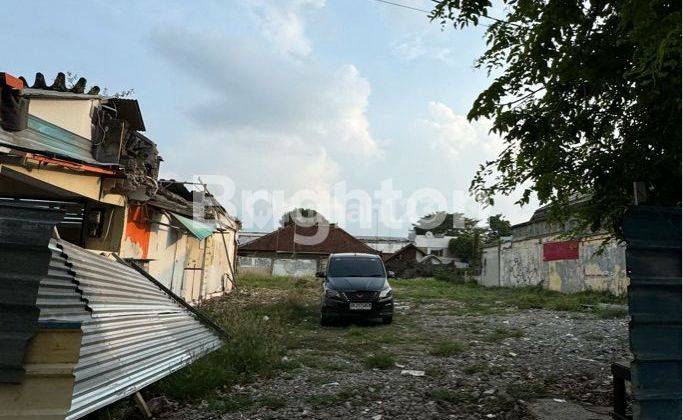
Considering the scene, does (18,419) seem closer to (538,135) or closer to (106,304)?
(106,304)

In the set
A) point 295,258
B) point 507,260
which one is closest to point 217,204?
Answer: point 507,260

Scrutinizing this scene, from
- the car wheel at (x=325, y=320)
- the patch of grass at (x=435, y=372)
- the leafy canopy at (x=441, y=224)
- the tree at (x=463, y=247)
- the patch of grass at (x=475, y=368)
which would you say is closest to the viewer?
the patch of grass at (x=435, y=372)

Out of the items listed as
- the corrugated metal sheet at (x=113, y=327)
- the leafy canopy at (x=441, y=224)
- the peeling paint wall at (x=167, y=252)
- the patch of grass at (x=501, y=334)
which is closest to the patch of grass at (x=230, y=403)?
the corrugated metal sheet at (x=113, y=327)

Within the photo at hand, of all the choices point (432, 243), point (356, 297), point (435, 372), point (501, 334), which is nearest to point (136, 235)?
point (356, 297)

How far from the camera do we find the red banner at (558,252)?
20.1 meters

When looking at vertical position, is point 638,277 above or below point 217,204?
below

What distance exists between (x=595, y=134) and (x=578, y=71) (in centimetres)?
68

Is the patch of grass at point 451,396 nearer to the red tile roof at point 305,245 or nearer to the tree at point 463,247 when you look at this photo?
the red tile roof at point 305,245

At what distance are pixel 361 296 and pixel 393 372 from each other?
4.08 metres

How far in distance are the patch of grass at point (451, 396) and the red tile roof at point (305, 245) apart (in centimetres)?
3307

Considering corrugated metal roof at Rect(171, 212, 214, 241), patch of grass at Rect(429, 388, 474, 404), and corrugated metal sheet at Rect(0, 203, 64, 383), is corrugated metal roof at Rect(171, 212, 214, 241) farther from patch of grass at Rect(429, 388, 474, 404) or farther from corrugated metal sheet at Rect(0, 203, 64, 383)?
corrugated metal sheet at Rect(0, 203, 64, 383)

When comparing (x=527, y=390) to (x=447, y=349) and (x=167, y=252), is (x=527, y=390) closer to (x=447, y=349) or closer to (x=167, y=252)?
(x=447, y=349)

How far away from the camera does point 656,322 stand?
106 inches

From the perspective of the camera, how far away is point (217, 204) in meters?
15.5
